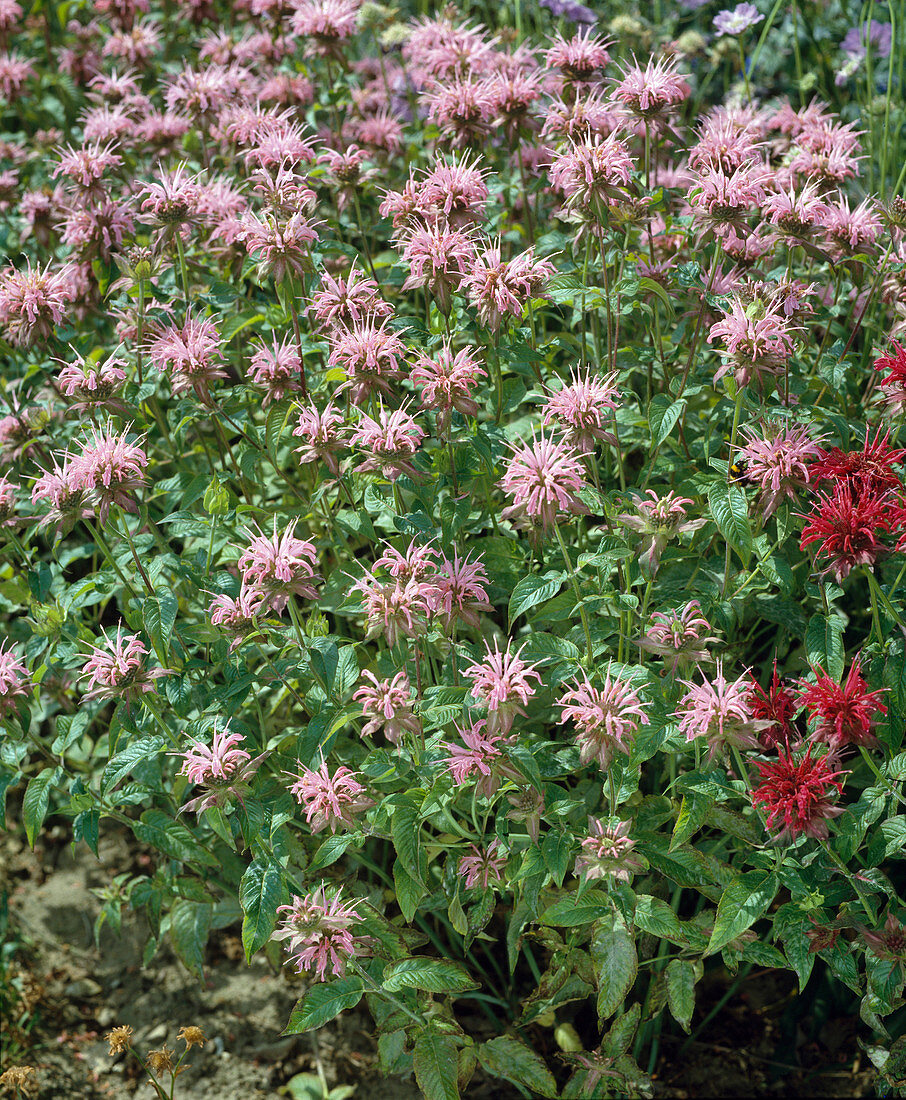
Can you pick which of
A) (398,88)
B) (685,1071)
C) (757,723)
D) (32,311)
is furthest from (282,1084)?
(398,88)

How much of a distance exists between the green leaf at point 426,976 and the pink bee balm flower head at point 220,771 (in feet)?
1.33

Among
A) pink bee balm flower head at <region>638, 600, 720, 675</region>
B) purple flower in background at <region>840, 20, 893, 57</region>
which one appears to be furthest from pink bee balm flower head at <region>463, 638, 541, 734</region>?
purple flower in background at <region>840, 20, 893, 57</region>

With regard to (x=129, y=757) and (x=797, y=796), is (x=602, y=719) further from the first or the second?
(x=129, y=757)

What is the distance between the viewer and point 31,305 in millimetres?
2080

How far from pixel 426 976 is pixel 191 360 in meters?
1.20

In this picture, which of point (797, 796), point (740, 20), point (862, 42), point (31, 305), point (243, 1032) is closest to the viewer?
point (797, 796)

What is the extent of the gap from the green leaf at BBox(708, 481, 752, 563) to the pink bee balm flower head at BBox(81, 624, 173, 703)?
1.00 m

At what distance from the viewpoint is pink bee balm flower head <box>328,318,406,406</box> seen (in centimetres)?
180

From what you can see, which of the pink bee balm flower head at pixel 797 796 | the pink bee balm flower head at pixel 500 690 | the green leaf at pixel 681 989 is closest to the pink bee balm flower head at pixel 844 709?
the pink bee balm flower head at pixel 797 796

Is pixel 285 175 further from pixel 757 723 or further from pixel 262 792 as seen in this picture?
pixel 757 723

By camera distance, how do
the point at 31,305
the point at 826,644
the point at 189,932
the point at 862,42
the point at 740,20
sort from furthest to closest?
the point at 862,42, the point at 740,20, the point at 189,932, the point at 31,305, the point at 826,644

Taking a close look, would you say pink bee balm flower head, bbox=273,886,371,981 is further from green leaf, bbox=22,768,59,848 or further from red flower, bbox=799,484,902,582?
red flower, bbox=799,484,902,582

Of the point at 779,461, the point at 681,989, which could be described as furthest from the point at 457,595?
the point at 681,989

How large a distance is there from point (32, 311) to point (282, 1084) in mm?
1847
